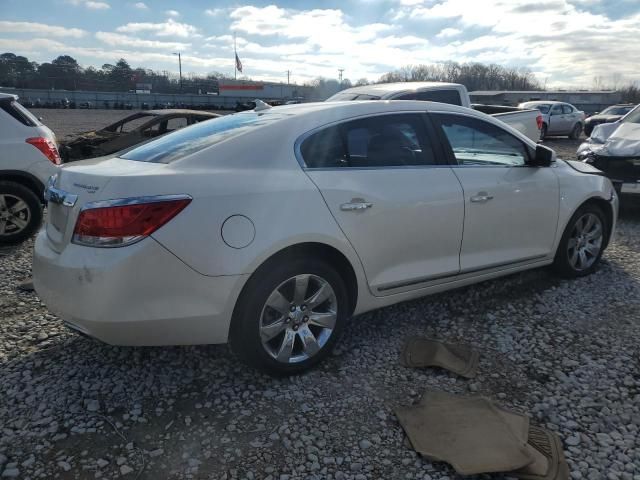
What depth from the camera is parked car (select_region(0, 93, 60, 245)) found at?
589cm

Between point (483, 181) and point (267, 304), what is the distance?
196 cm

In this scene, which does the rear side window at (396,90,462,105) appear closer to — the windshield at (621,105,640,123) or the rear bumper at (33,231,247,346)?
the windshield at (621,105,640,123)

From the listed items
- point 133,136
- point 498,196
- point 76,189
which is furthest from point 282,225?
point 133,136

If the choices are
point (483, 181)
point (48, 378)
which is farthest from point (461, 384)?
point (48, 378)

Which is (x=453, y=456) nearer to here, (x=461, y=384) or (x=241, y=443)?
(x=461, y=384)

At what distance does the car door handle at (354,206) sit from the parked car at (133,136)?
779 centimetres

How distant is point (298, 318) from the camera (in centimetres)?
309

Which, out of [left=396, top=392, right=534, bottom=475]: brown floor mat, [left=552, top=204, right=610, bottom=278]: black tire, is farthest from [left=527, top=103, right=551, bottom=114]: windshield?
[left=396, top=392, right=534, bottom=475]: brown floor mat

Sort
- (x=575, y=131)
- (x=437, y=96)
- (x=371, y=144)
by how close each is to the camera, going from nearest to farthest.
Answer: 1. (x=371, y=144)
2. (x=437, y=96)
3. (x=575, y=131)

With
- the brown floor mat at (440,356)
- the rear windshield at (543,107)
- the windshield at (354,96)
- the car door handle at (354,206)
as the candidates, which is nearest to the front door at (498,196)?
the brown floor mat at (440,356)

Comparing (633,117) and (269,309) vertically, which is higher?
(633,117)

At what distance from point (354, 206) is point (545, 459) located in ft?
5.51

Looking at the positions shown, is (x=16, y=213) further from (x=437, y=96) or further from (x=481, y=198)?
(x=437, y=96)

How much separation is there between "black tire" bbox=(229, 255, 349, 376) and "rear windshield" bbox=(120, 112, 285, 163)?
0.88 m
